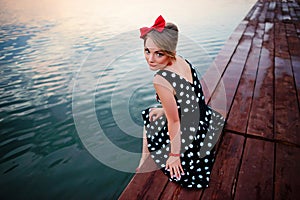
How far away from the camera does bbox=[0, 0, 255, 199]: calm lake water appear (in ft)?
7.70

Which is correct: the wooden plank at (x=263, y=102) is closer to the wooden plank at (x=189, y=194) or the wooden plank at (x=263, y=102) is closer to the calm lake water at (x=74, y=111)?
the wooden plank at (x=189, y=194)

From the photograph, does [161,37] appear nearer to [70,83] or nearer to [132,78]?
[132,78]

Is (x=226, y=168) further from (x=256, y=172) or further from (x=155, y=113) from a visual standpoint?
(x=155, y=113)

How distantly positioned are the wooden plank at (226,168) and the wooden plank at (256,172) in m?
0.04

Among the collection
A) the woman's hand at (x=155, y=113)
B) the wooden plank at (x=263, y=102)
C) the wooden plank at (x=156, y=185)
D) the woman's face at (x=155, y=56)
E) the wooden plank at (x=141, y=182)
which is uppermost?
the woman's face at (x=155, y=56)

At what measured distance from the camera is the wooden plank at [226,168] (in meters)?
1.26

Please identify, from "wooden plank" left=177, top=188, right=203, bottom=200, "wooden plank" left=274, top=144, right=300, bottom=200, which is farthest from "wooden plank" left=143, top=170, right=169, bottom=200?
"wooden plank" left=274, top=144, right=300, bottom=200

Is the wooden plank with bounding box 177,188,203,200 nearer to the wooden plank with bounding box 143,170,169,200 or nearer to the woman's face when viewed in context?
the wooden plank with bounding box 143,170,169,200

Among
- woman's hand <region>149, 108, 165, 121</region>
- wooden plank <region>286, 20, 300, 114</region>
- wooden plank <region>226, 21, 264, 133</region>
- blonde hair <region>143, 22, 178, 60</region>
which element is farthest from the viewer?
wooden plank <region>286, 20, 300, 114</region>

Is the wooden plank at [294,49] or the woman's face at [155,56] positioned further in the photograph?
the wooden plank at [294,49]

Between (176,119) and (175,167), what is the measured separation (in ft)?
1.14

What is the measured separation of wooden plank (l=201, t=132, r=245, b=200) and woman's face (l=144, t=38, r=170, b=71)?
838 millimetres

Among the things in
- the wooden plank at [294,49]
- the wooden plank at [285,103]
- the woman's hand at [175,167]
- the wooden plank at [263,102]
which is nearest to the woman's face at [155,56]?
the woman's hand at [175,167]

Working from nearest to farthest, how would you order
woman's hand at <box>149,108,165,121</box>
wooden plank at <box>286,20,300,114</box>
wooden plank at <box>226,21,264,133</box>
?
1. woman's hand at <box>149,108,165,121</box>
2. wooden plank at <box>226,21,264,133</box>
3. wooden plank at <box>286,20,300,114</box>
